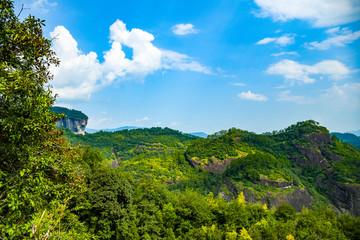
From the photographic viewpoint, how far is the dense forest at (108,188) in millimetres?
5156

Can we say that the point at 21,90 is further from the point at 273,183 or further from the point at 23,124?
the point at 273,183

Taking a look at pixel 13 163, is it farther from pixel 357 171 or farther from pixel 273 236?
pixel 357 171

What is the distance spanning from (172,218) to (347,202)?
68.7m

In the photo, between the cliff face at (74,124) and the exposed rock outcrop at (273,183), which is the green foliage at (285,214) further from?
the cliff face at (74,124)

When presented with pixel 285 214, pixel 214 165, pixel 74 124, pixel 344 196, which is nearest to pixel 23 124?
pixel 285 214

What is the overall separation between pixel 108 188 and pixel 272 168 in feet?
217

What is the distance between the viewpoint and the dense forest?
16.9 feet

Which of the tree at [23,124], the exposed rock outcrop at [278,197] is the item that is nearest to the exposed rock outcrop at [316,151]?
the exposed rock outcrop at [278,197]

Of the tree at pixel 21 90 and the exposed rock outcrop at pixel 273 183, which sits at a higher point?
the tree at pixel 21 90

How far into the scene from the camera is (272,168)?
70.5 meters

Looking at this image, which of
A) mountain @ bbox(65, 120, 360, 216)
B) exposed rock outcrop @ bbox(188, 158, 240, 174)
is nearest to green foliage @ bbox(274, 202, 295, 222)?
mountain @ bbox(65, 120, 360, 216)

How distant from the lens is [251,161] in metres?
72.6

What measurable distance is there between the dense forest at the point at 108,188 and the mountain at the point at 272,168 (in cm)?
51

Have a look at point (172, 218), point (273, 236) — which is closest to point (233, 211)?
point (273, 236)
